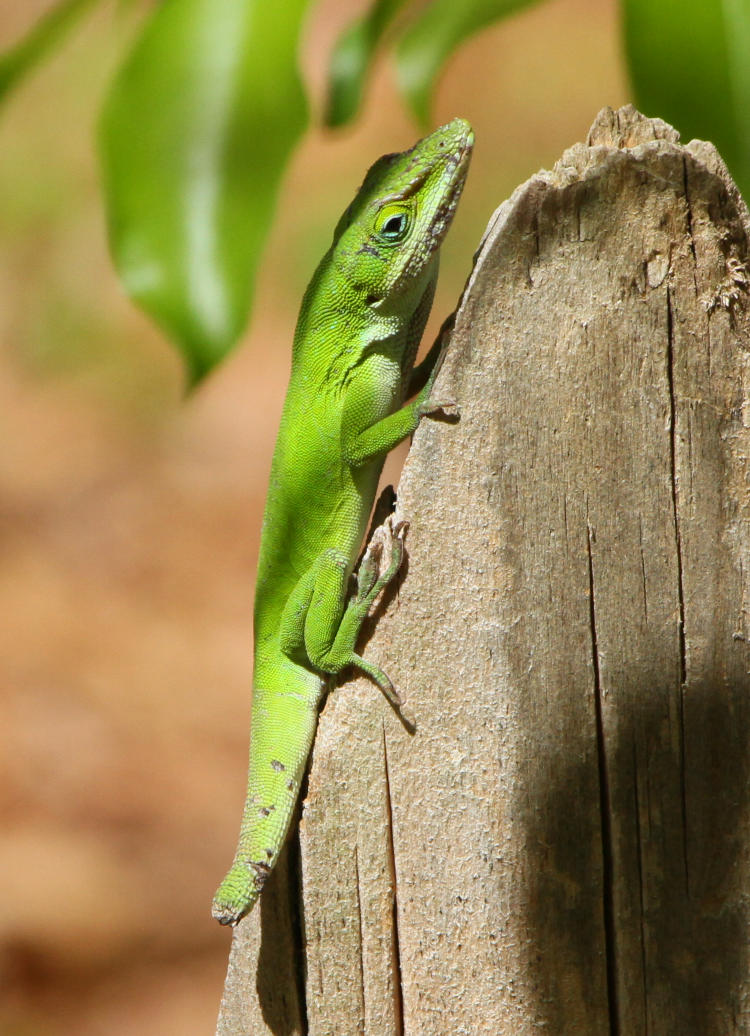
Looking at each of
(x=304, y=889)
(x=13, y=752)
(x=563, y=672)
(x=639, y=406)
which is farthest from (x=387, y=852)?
(x=13, y=752)

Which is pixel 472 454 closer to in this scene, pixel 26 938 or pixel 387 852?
pixel 387 852

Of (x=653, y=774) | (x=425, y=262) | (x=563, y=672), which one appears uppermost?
(x=425, y=262)

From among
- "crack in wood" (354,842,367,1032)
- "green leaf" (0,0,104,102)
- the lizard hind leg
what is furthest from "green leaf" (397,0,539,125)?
"crack in wood" (354,842,367,1032)

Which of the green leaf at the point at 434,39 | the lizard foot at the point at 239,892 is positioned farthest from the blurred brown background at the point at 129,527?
the lizard foot at the point at 239,892

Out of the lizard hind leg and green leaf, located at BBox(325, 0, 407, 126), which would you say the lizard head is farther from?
the lizard hind leg

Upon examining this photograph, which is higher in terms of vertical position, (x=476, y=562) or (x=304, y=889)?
(x=476, y=562)

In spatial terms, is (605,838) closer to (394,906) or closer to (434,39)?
(394,906)

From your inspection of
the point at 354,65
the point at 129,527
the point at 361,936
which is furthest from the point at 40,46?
the point at 129,527
